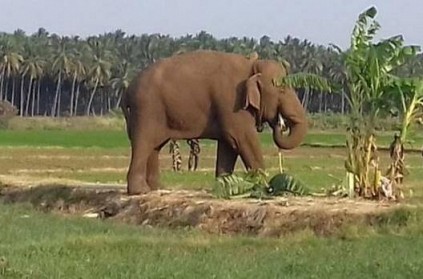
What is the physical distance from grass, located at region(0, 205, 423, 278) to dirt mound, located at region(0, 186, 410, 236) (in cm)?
81

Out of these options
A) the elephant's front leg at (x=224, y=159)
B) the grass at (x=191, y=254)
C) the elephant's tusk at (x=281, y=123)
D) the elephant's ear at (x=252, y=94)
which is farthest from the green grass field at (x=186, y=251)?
the elephant's ear at (x=252, y=94)

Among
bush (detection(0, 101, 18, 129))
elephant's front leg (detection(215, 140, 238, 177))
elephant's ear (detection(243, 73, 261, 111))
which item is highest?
elephant's ear (detection(243, 73, 261, 111))

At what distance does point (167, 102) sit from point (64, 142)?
41.2m

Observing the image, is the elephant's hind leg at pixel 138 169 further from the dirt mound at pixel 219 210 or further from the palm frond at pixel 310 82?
A: the palm frond at pixel 310 82

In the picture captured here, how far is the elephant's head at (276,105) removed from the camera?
2252 centimetres

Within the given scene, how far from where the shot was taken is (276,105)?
74.7ft

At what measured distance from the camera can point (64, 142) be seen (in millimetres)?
63062

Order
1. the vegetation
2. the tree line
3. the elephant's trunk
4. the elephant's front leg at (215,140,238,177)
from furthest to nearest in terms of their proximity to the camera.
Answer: the tree line → the elephant's front leg at (215,140,238,177) → the elephant's trunk → the vegetation

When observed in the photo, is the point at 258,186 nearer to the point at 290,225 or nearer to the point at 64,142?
the point at 290,225

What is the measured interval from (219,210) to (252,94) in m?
3.46

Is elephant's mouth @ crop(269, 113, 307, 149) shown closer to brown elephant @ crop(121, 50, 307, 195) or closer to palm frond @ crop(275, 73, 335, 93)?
brown elephant @ crop(121, 50, 307, 195)

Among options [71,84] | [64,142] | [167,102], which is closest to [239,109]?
[167,102]

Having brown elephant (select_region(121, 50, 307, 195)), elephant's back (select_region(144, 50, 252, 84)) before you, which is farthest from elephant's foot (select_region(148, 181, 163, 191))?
elephant's back (select_region(144, 50, 252, 84))

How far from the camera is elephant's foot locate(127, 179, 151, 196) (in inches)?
888
